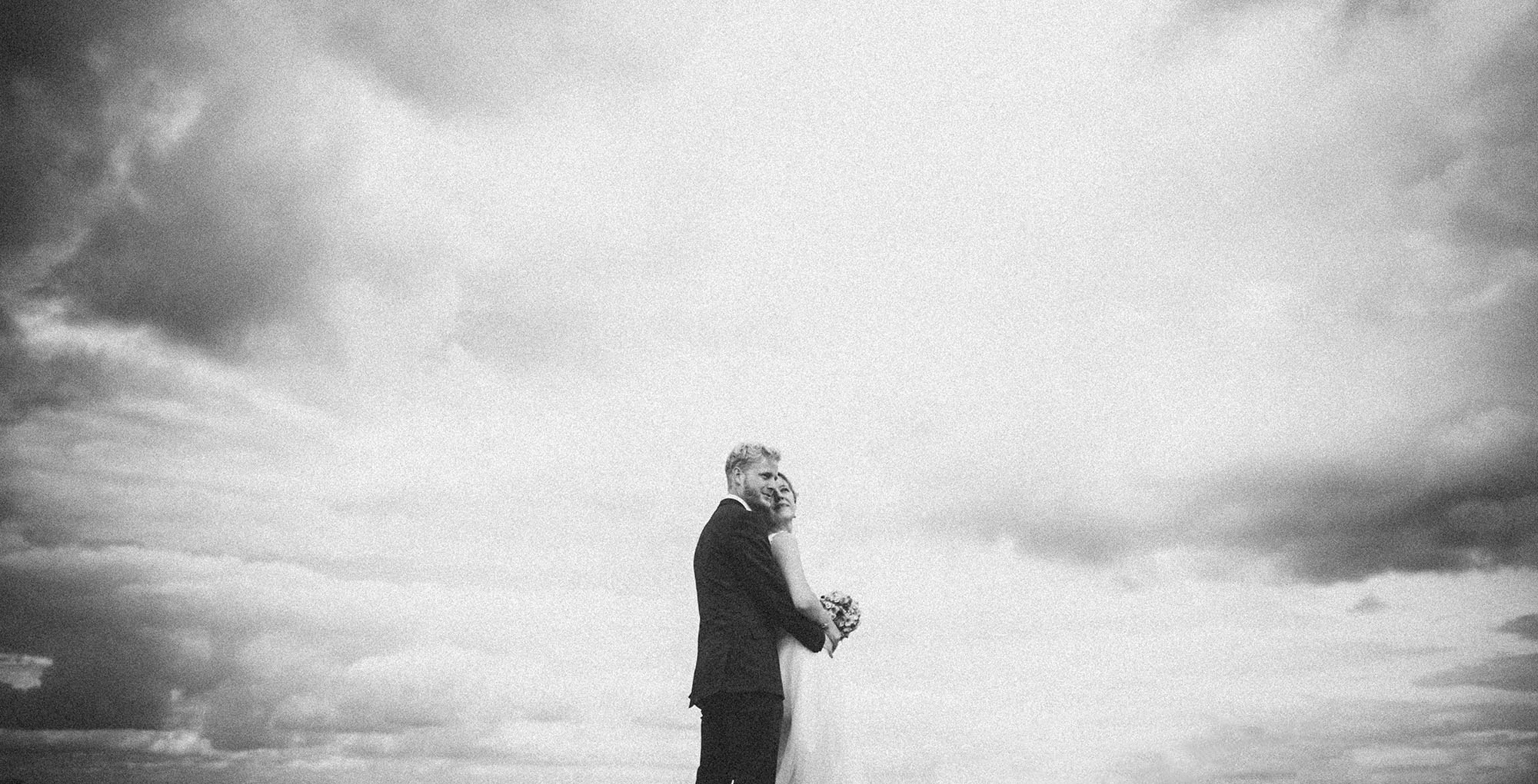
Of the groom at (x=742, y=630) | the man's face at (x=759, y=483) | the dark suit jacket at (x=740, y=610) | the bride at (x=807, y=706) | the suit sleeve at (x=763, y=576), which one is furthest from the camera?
the man's face at (x=759, y=483)

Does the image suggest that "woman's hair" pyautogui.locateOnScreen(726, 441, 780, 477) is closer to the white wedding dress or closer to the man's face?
the man's face

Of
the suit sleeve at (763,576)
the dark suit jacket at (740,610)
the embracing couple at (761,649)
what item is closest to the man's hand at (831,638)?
the embracing couple at (761,649)

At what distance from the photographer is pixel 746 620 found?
6.09 metres

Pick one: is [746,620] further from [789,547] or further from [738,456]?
[738,456]

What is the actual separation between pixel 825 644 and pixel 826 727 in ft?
1.83

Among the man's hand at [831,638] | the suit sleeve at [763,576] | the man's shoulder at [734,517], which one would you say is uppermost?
the man's shoulder at [734,517]

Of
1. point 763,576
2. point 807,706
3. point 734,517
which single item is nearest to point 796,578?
point 763,576

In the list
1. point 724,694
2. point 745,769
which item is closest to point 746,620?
point 724,694

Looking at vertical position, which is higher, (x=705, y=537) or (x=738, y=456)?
(x=738, y=456)

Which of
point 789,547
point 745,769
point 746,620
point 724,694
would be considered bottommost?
point 745,769

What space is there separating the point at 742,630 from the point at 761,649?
0.18 m

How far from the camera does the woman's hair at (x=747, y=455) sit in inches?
260

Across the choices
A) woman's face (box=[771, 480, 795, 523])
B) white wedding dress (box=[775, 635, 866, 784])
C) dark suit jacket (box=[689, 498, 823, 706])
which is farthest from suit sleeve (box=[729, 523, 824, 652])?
woman's face (box=[771, 480, 795, 523])

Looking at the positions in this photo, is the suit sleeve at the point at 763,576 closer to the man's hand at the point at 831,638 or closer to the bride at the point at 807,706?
the bride at the point at 807,706
